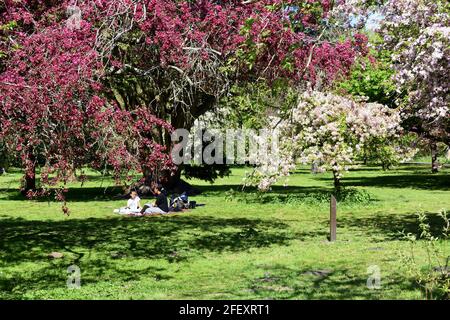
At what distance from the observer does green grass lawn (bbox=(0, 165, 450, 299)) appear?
952 cm

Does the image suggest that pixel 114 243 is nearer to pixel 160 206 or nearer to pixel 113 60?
pixel 113 60

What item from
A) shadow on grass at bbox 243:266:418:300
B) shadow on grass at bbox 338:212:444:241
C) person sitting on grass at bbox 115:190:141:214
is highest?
person sitting on grass at bbox 115:190:141:214

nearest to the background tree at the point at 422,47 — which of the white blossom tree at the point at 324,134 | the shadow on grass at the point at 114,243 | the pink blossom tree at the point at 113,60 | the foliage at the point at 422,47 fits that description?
the foliage at the point at 422,47

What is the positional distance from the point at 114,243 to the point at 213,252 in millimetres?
2665

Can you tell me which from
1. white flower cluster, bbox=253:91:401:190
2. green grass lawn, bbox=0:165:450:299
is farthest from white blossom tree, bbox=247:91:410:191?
green grass lawn, bbox=0:165:450:299

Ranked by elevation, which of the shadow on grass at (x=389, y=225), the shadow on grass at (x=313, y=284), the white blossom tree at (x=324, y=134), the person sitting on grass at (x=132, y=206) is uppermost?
the white blossom tree at (x=324, y=134)

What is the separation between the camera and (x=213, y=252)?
13219 millimetres

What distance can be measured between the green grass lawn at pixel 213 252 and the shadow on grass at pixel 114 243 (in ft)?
0.08

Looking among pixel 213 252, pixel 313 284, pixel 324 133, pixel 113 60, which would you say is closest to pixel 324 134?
pixel 324 133

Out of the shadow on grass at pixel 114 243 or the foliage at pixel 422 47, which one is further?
the foliage at pixel 422 47

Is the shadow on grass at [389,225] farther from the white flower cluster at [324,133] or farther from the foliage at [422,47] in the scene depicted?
the white flower cluster at [324,133]

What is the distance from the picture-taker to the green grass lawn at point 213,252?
31.2 feet

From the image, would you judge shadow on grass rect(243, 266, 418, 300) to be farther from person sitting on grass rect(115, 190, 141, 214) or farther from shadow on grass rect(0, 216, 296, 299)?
person sitting on grass rect(115, 190, 141, 214)

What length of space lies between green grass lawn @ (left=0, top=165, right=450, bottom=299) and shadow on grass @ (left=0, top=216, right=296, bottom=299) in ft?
0.08
